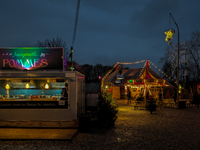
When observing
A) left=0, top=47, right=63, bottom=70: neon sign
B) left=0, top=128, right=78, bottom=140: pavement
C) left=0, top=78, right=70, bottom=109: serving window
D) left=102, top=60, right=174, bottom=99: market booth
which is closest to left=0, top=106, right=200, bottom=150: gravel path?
left=0, top=128, right=78, bottom=140: pavement

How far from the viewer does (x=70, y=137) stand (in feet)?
19.4

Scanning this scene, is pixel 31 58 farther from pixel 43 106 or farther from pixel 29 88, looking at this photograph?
pixel 29 88

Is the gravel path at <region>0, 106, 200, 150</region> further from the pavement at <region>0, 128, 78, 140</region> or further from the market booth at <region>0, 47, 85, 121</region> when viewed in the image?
the market booth at <region>0, 47, 85, 121</region>

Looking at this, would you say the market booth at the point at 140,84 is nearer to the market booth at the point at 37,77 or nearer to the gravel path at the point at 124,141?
the market booth at the point at 37,77

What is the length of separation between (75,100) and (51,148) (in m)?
2.52

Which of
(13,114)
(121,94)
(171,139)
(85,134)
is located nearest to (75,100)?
(85,134)

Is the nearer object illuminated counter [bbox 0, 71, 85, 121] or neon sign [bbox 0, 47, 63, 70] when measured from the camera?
illuminated counter [bbox 0, 71, 85, 121]

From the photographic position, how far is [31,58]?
7.89 meters

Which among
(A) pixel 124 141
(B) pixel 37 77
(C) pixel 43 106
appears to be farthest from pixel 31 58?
(A) pixel 124 141

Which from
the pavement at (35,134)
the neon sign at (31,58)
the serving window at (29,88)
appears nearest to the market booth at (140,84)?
the serving window at (29,88)

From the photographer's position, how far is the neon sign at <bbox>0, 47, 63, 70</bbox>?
25.7 ft

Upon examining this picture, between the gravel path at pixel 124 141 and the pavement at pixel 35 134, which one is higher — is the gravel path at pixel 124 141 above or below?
below

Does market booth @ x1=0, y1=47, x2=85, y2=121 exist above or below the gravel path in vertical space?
above

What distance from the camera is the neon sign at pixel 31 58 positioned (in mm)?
7832
